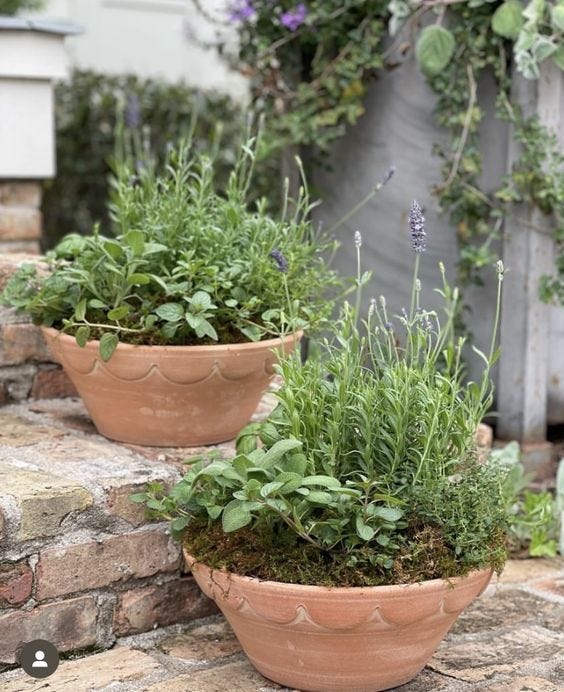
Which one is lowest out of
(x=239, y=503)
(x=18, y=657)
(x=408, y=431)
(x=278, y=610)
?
(x=18, y=657)

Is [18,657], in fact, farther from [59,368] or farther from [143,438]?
[59,368]

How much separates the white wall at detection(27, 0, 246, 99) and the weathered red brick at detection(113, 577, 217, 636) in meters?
4.69

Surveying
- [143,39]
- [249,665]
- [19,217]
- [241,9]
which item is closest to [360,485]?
[249,665]

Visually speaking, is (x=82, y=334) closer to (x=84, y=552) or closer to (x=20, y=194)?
(x=84, y=552)

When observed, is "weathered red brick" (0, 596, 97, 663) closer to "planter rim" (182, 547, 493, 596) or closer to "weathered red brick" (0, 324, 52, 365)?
"planter rim" (182, 547, 493, 596)

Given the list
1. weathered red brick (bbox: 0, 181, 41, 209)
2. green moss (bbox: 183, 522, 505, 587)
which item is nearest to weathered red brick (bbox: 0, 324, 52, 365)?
green moss (bbox: 183, 522, 505, 587)

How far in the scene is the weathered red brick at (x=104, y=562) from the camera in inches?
75.9

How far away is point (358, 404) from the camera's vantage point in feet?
5.81

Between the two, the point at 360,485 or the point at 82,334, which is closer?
the point at 360,485

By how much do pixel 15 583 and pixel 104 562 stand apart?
0.17 metres

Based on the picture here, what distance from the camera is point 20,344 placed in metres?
2.51

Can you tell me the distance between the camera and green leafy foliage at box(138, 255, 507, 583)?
67.6 inches

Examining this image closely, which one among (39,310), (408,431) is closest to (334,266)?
(39,310)

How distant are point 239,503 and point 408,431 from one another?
0.98ft
